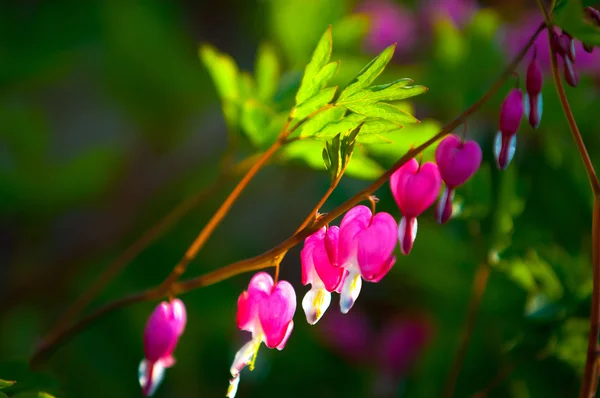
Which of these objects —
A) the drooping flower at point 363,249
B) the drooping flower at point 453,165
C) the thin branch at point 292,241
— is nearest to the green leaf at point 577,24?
the thin branch at point 292,241

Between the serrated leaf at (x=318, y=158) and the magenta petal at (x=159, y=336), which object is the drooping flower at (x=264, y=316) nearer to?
the magenta petal at (x=159, y=336)

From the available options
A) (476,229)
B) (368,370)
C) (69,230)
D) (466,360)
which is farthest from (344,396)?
(69,230)

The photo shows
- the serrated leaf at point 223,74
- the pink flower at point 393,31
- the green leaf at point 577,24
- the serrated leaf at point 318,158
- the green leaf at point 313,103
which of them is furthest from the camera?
the pink flower at point 393,31

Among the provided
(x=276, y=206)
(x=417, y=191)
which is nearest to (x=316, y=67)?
(x=417, y=191)

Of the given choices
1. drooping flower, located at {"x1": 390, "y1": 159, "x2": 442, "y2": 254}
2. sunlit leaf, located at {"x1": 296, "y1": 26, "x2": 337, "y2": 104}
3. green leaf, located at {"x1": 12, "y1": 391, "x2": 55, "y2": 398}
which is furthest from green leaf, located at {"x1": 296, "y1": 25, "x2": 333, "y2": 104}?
green leaf, located at {"x1": 12, "y1": 391, "x2": 55, "y2": 398}

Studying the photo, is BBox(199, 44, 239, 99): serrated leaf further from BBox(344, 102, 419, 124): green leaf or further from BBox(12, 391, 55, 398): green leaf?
BBox(12, 391, 55, 398): green leaf

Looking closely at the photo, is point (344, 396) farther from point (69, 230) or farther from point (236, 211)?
point (69, 230)

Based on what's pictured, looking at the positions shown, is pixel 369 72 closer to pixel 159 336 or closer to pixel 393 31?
pixel 159 336
